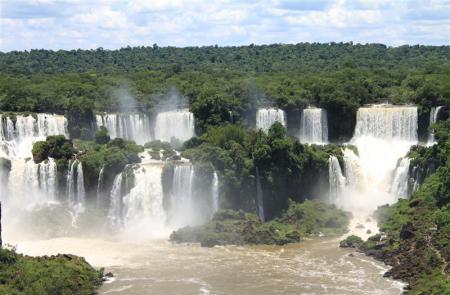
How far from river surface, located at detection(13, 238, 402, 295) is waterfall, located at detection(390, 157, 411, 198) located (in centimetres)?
1017

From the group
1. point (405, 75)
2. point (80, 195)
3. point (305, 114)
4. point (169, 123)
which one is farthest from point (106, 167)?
point (405, 75)

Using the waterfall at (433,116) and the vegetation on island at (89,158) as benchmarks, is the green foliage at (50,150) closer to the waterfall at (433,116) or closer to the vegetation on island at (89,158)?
the vegetation on island at (89,158)

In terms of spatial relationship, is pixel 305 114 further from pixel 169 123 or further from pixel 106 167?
pixel 106 167

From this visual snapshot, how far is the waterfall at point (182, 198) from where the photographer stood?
6444 centimetres

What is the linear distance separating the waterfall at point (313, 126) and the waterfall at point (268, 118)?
1875 mm

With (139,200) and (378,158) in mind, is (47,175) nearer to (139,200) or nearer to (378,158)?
(139,200)

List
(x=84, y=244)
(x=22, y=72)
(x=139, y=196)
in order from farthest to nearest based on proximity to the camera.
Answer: (x=22, y=72) < (x=139, y=196) < (x=84, y=244)

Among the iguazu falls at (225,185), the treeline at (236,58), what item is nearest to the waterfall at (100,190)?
the iguazu falls at (225,185)

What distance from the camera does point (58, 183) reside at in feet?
215

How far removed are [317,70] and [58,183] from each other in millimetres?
51854

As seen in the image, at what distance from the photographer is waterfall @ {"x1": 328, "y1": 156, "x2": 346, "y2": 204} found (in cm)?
6938

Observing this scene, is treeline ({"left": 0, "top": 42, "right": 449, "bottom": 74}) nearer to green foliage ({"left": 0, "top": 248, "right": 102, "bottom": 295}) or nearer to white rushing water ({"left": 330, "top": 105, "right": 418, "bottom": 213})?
white rushing water ({"left": 330, "top": 105, "right": 418, "bottom": 213})

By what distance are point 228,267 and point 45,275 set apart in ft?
40.5

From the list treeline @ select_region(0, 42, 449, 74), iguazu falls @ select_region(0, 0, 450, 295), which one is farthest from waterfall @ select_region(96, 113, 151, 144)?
treeline @ select_region(0, 42, 449, 74)
